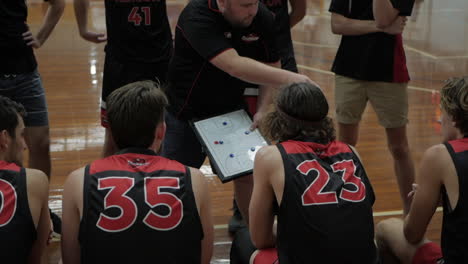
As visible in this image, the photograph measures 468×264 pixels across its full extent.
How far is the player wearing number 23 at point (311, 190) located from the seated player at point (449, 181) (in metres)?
0.27

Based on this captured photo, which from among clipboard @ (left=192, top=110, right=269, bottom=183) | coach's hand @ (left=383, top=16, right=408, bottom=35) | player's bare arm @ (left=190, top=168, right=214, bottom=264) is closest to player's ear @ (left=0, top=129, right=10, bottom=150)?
player's bare arm @ (left=190, top=168, right=214, bottom=264)

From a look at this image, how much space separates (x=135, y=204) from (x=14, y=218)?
1.39ft

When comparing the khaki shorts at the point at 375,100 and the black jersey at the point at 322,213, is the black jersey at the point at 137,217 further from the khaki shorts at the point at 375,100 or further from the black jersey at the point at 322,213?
the khaki shorts at the point at 375,100

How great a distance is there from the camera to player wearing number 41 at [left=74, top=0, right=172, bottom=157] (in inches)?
163

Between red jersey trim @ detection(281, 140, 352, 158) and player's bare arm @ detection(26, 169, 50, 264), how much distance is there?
90 cm

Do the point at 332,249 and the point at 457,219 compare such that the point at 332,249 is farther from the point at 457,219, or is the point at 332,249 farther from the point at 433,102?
the point at 433,102

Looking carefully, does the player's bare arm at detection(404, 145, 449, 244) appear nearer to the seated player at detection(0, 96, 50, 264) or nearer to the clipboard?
the clipboard

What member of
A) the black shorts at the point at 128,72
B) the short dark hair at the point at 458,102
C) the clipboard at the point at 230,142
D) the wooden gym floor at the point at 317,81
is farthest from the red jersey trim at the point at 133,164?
the black shorts at the point at 128,72

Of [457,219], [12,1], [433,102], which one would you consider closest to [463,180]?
[457,219]

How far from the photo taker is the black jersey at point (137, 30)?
412 cm

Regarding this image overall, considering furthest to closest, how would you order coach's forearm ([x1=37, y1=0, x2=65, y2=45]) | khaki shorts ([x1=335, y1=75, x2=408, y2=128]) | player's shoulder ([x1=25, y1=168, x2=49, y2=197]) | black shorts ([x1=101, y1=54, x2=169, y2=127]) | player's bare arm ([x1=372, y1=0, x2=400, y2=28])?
coach's forearm ([x1=37, y1=0, x2=65, y2=45])
black shorts ([x1=101, y1=54, x2=169, y2=127])
khaki shorts ([x1=335, y1=75, x2=408, y2=128])
player's bare arm ([x1=372, y1=0, x2=400, y2=28])
player's shoulder ([x1=25, y1=168, x2=49, y2=197])

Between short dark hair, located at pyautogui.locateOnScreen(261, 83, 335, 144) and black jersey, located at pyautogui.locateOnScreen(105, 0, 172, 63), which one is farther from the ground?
short dark hair, located at pyautogui.locateOnScreen(261, 83, 335, 144)

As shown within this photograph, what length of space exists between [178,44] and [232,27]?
0.32m

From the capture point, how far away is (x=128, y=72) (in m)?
4.22
